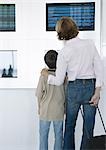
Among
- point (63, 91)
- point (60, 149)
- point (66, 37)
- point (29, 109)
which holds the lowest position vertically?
point (60, 149)

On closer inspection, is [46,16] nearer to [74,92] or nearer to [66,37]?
[66,37]

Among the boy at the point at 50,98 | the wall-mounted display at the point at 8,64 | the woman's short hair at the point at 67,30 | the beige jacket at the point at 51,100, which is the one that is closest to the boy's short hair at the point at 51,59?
the boy at the point at 50,98

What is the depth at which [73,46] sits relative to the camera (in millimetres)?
2594

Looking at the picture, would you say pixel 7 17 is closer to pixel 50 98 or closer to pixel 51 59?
pixel 51 59

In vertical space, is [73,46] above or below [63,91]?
above

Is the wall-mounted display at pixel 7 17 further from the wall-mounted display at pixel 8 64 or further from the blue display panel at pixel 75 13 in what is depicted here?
the blue display panel at pixel 75 13

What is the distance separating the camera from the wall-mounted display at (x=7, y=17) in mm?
3330

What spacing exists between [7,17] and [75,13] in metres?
0.68

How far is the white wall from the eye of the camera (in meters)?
3.31

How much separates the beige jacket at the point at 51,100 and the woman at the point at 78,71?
7.9 inches

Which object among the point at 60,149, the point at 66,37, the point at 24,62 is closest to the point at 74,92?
the point at 66,37

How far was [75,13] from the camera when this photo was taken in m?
3.31

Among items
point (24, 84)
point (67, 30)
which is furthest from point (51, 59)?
point (24, 84)

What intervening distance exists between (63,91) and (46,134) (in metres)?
0.43
